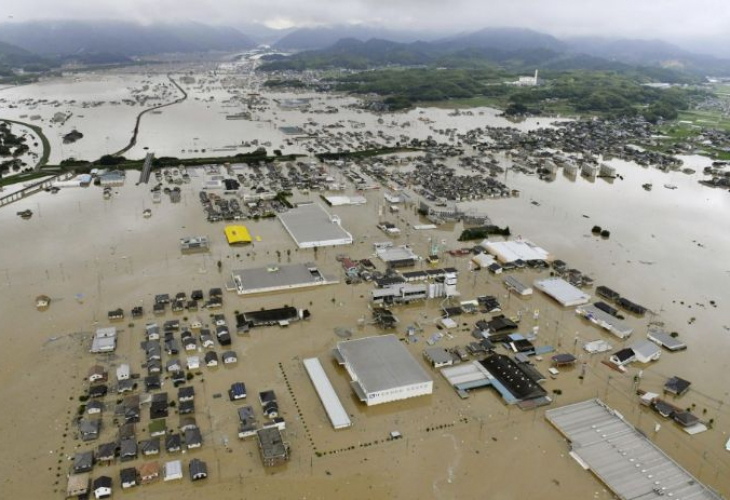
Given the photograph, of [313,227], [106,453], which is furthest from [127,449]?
[313,227]

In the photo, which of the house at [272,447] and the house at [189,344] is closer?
the house at [272,447]

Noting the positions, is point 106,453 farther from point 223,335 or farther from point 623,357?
point 623,357

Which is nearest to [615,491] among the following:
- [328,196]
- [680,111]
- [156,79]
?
[328,196]

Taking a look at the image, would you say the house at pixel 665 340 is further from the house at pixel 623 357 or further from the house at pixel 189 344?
the house at pixel 189 344

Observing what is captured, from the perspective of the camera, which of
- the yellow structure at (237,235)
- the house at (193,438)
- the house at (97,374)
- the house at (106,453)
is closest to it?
the house at (106,453)

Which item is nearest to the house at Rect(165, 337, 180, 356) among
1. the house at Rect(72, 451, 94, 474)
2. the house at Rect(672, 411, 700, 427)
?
the house at Rect(72, 451, 94, 474)

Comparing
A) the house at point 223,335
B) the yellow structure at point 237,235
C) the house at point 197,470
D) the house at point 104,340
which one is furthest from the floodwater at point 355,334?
the yellow structure at point 237,235

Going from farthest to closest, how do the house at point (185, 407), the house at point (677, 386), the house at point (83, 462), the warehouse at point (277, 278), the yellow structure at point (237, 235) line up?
the yellow structure at point (237, 235)
the warehouse at point (277, 278)
the house at point (677, 386)
the house at point (185, 407)
the house at point (83, 462)
